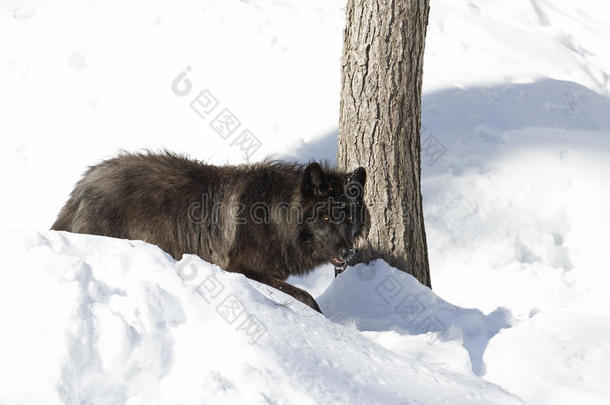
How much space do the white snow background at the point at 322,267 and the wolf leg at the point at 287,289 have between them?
1.90 feet

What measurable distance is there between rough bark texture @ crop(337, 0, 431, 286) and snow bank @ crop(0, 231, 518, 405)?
Result: 2.09 meters

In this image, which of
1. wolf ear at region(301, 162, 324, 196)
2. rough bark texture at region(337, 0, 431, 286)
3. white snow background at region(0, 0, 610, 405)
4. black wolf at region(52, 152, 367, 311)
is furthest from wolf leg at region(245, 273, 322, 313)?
rough bark texture at region(337, 0, 431, 286)

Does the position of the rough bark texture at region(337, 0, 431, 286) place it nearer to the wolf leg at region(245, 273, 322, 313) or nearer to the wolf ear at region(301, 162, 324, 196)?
the wolf ear at region(301, 162, 324, 196)

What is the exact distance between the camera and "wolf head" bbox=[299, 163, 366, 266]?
220 inches

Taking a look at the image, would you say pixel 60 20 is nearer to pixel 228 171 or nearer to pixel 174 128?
pixel 174 128

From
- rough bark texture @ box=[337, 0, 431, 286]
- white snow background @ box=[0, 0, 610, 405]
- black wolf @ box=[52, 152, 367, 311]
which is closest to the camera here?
white snow background @ box=[0, 0, 610, 405]

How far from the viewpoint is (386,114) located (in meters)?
6.38

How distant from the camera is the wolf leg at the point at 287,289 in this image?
544 cm

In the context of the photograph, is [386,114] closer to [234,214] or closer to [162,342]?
[234,214]

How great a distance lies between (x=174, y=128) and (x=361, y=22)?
432 centimetres

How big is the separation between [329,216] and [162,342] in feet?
7.32

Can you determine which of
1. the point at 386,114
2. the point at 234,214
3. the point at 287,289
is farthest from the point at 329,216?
the point at 386,114

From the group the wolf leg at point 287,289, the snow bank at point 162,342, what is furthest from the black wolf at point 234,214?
the snow bank at point 162,342

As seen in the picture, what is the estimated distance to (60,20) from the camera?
11484 millimetres
